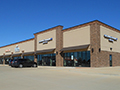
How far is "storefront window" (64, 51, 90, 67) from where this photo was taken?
1049 inches

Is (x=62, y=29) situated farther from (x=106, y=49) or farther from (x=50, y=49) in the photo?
(x=106, y=49)

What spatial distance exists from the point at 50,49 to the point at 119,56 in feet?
46.8

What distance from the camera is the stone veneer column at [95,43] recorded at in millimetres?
25594

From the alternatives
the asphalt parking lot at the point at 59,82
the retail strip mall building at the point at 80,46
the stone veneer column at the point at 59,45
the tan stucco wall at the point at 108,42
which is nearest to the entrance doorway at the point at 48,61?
the retail strip mall building at the point at 80,46

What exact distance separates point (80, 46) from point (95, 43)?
2694 millimetres

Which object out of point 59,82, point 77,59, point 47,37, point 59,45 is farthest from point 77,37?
point 59,82

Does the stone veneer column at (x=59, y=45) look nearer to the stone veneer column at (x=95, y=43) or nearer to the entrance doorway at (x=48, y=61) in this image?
the entrance doorway at (x=48, y=61)

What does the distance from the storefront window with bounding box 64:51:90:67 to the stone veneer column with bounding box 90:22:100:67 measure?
98cm

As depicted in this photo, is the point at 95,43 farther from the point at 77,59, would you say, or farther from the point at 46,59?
the point at 46,59

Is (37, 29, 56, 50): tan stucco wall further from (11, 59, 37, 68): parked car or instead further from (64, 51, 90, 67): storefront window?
(11, 59, 37, 68): parked car

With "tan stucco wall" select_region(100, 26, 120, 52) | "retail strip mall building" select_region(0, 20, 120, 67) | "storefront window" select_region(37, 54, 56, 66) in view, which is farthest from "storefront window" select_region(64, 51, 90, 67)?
"storefront window" select_region(37, 54, 56, 66)

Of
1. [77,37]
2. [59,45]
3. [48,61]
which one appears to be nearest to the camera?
[77,37]

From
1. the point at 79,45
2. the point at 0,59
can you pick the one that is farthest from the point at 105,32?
the point at 0,59

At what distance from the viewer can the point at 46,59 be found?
35406 mm
